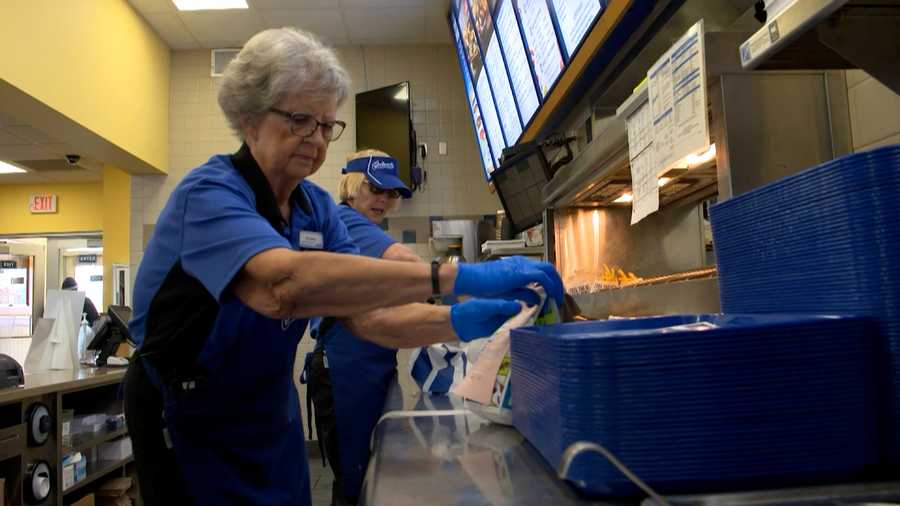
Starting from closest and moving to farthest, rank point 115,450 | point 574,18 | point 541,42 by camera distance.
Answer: point 574,18, point 541,42, point 115,450

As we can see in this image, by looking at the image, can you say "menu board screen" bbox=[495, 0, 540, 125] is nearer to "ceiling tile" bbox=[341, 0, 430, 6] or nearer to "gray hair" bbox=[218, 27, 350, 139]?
"gray hair" bbox=[218, 27, 350, 139]

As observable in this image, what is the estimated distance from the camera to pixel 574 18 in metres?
2.20

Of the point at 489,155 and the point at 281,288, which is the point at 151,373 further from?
the point at 489,155

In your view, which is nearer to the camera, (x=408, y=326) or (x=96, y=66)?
(x=408, y=326)

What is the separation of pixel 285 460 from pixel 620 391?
124 cm

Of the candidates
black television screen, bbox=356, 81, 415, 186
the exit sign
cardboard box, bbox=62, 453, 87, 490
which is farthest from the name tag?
the exit sign

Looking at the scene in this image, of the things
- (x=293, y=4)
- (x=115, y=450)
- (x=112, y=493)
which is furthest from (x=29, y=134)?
(x=112, y=493)

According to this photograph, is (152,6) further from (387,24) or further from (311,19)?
(387,24)

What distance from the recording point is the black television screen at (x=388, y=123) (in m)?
5.66

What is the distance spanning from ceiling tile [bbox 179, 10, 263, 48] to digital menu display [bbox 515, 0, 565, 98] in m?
3.62

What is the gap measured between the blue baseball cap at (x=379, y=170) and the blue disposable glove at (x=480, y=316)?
47.2 inches

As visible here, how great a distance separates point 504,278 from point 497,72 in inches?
112

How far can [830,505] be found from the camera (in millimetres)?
570

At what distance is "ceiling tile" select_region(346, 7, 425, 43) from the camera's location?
5.74 meters
